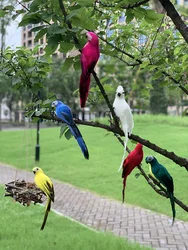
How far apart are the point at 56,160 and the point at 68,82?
2214 centimetres

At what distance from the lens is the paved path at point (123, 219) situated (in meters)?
5.36

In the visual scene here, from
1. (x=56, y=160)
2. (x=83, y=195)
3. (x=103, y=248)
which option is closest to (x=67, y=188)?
(x=83, y=195)

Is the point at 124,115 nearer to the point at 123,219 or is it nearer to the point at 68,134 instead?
the point at 68,134

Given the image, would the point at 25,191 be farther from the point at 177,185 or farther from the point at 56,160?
the point at 56,160

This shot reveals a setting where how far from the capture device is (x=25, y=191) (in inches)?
127

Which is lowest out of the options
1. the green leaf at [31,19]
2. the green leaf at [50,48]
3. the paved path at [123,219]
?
the paved path at [123,219]

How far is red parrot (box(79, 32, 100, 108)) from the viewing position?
4.48ft

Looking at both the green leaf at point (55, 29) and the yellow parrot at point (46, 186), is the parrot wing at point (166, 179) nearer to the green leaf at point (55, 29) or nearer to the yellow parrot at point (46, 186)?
the yellow parrot at point (46, 186)

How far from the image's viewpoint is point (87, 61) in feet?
4.53

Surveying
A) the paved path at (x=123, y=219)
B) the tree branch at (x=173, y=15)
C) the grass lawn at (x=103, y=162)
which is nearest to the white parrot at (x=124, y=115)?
the tree branch at (x=173, y=15)

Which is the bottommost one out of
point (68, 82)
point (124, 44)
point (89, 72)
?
point (89, 72)

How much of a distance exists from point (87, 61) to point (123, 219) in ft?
18.3

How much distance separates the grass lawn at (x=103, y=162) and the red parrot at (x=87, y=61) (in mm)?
2985

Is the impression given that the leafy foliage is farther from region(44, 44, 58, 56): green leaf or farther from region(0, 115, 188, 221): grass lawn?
region(0, 115, 188, 221): grass lawn
